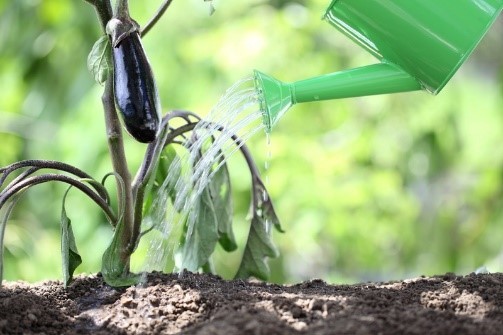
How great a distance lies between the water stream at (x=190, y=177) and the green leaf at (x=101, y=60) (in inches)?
6.2

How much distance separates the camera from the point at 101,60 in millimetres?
1110

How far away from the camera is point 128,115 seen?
1.03 metres

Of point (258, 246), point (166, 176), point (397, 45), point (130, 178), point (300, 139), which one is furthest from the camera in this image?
point (300, 139)

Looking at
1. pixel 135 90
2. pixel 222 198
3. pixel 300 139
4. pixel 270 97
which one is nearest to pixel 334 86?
pixel 270 97

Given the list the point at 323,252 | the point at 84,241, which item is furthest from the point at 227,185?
the point at 323,252

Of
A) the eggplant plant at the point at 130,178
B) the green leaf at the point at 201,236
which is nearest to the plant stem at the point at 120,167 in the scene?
the eggplant plant at the point at 130,178

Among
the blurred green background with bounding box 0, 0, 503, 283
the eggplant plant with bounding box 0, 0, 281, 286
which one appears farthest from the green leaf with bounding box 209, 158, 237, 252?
the blurred green background with bounding box 0, 0, 503, 283

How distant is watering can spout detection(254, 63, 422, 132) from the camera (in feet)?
3.60

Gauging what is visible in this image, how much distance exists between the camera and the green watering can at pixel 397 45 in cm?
105

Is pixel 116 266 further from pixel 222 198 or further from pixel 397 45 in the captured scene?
pixel 397 45

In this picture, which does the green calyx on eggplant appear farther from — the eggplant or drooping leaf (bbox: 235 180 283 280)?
drooping leaf (bbox: 235 180 283 280)

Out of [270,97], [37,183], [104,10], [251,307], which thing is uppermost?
[104,10]

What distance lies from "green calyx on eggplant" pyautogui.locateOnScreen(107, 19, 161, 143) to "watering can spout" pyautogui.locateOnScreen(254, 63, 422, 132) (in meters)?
0.14

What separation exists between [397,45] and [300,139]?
8.47 feet
